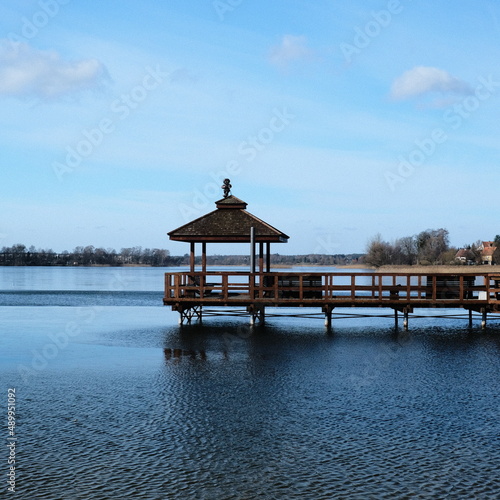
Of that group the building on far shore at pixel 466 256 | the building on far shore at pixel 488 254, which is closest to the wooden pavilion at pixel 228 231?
the building on far shore at pixel 466 256

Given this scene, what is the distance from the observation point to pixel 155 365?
1658 centimetres

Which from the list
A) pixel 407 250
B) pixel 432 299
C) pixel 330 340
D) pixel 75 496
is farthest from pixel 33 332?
pixel 407 250

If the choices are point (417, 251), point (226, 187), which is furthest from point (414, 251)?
point (226, 187)

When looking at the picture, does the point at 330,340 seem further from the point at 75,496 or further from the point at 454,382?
the point at 75,496

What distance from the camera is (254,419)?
10961 millimetres

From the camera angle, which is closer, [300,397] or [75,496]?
[75,496]

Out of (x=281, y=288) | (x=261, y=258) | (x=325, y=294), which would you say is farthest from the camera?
(x=261, y=258)

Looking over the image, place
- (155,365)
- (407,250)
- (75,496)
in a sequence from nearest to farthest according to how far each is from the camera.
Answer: (75,496), (155,365), (407,250)

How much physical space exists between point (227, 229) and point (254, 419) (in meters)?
15.9

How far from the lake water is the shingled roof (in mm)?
5875

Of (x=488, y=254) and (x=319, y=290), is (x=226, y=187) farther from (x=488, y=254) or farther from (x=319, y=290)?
(x=488, y=254)

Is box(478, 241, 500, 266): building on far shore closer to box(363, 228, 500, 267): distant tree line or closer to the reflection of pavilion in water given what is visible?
box(363, 228, 500, 267): distant tree line

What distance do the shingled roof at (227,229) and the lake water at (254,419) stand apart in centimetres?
587

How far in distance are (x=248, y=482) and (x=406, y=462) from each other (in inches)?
89.6
